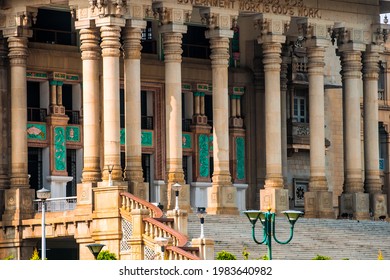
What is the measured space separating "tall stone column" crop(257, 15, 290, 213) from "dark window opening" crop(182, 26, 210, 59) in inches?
196

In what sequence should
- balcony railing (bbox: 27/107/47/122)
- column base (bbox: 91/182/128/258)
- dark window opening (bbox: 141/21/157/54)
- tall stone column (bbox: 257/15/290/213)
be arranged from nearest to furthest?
column base (bbox: 91/182/128/258) < tall stone column (bbox: 257/15/290/213) < balcony railing (bbox: 27/107/47/122) < dark window opening (bbox: 141/21/157/54)

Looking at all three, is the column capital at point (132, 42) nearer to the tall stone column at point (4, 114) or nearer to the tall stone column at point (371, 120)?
the tall stone column at point (4, 114)

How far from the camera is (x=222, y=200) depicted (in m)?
78.9

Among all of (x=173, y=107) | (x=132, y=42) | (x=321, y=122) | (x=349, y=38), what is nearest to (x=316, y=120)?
(x=321, y=122)

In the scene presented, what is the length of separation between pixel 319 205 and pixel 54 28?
43.5 feet

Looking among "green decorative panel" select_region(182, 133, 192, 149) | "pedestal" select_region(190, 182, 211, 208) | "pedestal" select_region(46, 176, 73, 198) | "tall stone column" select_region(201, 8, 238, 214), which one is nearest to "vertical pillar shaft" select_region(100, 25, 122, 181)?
"pedestal" select_region(46, 176, 73, 198)

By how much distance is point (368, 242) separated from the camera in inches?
3073

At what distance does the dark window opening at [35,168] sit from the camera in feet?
265

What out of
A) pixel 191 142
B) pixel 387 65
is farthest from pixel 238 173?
pixel 387 65

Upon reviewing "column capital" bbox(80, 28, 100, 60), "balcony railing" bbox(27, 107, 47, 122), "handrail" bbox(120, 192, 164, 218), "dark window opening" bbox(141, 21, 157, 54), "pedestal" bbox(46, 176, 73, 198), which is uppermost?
"dark window opening" bbox(141, 21, 157, 54)

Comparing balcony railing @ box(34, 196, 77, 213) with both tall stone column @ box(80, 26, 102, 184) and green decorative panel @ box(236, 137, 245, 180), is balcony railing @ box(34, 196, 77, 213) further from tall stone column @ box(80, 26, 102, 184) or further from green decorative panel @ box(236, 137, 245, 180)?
green decorative panel @ box(236, 137, 245, 180)

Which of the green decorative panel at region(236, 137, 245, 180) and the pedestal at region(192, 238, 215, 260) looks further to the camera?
the green decorative panel at region(236, 137, 245, 180)

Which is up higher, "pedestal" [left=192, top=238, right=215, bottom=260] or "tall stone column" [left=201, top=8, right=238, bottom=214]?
"tall stone column" [left=201, top=8, right=238, bottom=214]

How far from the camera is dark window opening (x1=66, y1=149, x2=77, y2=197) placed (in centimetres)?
8106
